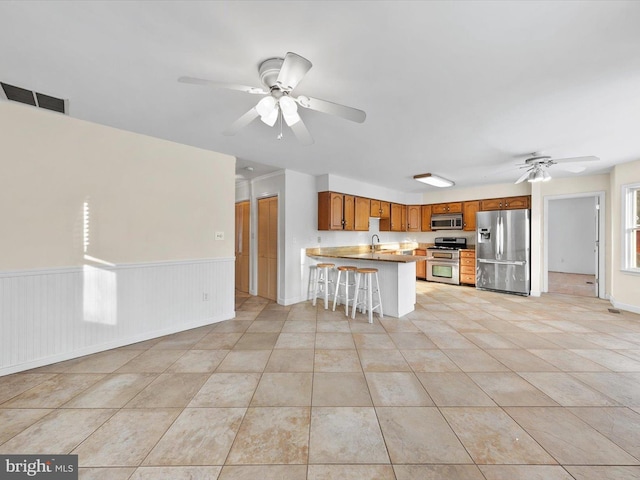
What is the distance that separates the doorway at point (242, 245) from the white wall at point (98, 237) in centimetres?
192

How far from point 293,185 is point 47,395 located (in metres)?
3.93

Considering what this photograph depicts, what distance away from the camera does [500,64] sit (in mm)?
1786

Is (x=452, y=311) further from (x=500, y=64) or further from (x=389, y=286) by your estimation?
(x=500, y=64)

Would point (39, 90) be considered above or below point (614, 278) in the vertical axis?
above

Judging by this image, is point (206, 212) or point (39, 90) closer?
point (39, 90)

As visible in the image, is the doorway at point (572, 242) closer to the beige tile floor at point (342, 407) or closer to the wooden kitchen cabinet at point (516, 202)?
the wooden kitchen cabinet at point (516, 202)

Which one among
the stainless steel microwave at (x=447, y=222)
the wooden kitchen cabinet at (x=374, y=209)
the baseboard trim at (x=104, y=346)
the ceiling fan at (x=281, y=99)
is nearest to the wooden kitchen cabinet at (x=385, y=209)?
the wooden kitchen cabinet at (x=374, y=209)

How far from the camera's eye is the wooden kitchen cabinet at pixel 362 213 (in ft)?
18.4

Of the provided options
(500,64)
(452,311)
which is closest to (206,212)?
(500,64)

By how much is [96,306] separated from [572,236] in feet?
37.7

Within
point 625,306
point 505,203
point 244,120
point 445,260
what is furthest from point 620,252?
point 244,120

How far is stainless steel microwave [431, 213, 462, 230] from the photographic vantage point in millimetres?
6750

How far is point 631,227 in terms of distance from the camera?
4414 mm

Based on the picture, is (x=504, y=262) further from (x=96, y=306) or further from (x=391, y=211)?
(x=96, y=306)
